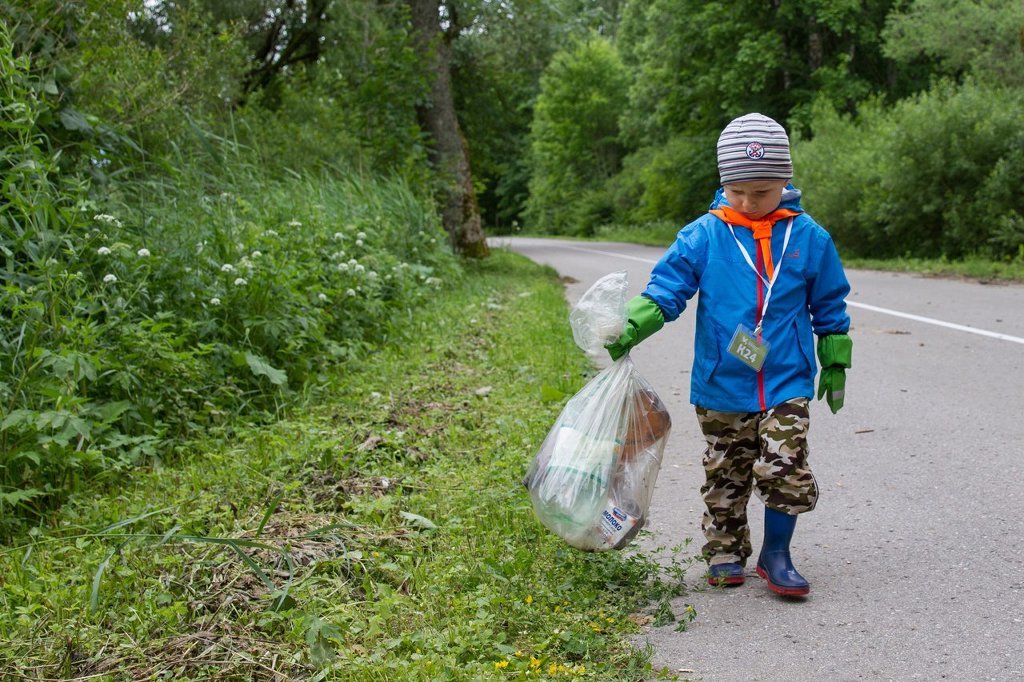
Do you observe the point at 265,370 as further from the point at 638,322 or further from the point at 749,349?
the point at 749,349

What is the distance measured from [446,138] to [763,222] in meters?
12.9

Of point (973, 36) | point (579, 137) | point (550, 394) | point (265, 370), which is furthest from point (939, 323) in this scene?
point (579, 137)

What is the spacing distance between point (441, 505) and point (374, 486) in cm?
40

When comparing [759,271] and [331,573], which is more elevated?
[759,271]

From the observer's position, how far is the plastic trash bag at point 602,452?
11.7ft

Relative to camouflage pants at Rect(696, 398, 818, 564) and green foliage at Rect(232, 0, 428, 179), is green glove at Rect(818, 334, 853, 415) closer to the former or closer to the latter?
camouflage pants at Rect(696, 398, 818, 564)

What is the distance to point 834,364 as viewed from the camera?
12.3 feet

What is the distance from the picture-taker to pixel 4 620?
3273mm

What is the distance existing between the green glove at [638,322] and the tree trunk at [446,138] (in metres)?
11.6

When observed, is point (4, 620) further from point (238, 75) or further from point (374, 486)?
point (238, 75)

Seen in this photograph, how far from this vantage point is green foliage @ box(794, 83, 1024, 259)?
16281 mm

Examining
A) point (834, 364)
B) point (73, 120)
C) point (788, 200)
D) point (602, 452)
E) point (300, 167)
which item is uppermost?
Answer: point (73, 120)

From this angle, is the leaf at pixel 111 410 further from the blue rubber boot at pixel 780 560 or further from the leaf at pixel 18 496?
the blue rubber boot at pixel 780 560

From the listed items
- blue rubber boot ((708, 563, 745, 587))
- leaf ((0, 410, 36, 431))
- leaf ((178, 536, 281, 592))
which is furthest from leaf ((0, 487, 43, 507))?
blue rubber boot ((708, 563, 745, 587))
